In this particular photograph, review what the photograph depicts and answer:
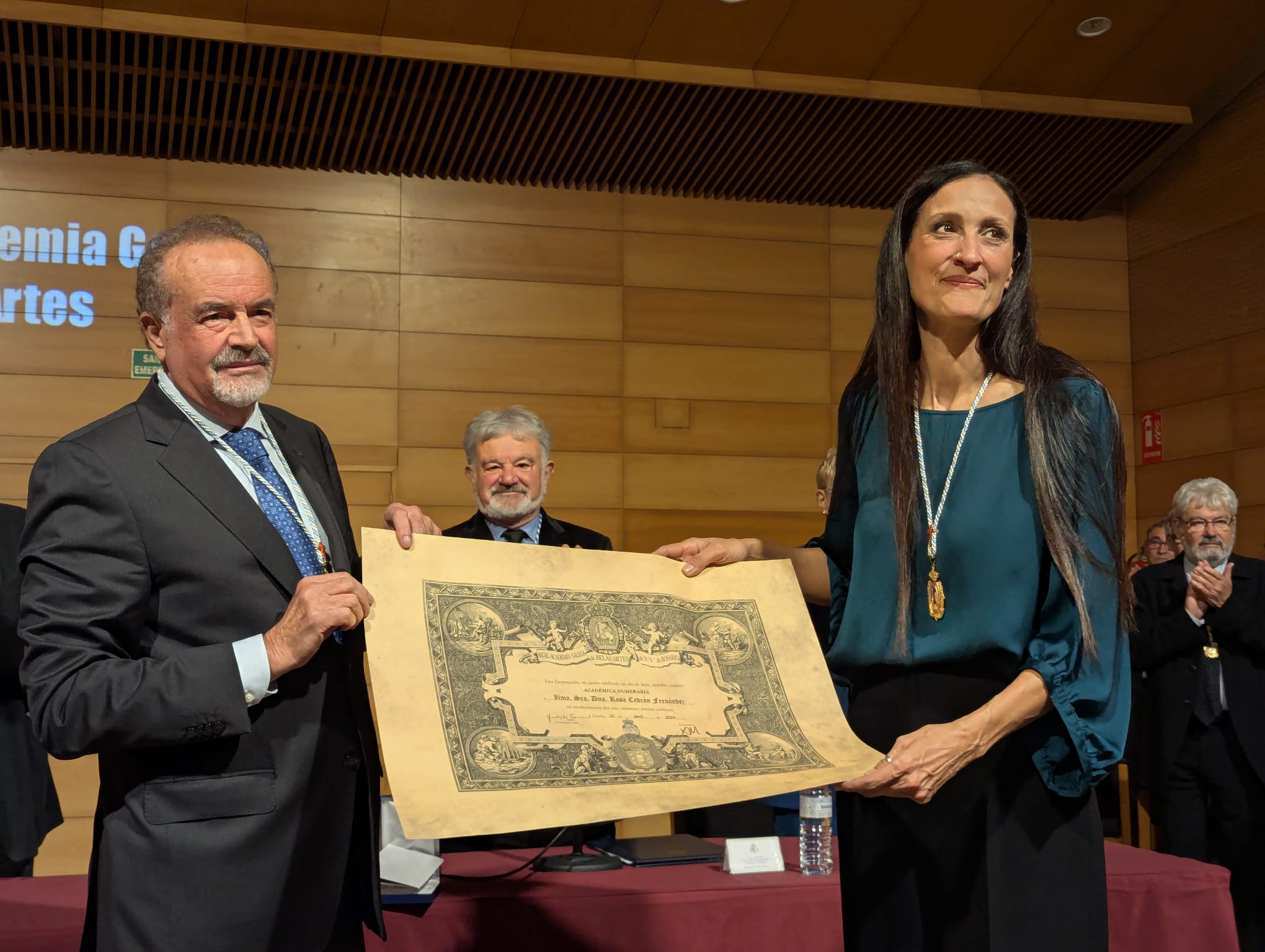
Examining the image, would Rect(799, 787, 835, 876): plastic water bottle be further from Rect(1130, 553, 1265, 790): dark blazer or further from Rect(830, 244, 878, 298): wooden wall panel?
Rect(830, 244, 878, 298): wooden wall panel

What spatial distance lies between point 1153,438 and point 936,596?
6314mm

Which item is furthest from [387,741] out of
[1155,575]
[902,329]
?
[1155,575]

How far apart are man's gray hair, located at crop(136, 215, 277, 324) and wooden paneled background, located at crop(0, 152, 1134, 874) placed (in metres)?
4.43

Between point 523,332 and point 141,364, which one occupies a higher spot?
point 523,332

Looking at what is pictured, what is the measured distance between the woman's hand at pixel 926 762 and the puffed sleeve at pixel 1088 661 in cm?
10

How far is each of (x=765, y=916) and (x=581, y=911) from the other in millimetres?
353

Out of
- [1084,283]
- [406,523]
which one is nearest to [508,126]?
[1084,283]

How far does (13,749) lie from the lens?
3.23 metres

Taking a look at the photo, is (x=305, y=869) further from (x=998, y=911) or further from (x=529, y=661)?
(x=998, y=911)

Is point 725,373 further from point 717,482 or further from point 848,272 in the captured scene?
point 848,272

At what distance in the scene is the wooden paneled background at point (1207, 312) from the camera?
21.2 feet

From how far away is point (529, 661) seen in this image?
62.1 inches

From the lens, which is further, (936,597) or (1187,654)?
(1187,654)

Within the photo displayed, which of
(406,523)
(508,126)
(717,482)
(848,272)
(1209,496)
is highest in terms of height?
(508,126)
